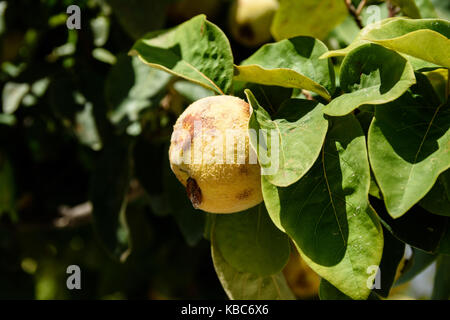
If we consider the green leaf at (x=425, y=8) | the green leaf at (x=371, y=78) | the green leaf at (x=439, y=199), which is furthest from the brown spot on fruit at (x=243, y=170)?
the green leaf at (x=425, y=8)

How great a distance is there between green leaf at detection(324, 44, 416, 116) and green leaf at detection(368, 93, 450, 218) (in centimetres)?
3

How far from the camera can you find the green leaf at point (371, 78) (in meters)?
0.71

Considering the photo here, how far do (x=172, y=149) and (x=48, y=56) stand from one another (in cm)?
97

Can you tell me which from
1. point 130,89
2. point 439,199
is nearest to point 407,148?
point 439,199

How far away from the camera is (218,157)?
0.76 meters

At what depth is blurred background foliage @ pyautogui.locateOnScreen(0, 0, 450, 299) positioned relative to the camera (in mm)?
1365

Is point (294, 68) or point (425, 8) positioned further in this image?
point (425, 8)

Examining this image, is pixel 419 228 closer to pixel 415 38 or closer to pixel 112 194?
pixel 415 38

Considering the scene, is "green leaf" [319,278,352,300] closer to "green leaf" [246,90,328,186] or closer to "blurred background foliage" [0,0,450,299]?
"green leaf" [246,90,328,186]

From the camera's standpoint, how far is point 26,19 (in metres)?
1.60

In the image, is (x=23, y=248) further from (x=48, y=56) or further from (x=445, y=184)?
(x=445, y=184)

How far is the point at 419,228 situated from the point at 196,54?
0.42 metres

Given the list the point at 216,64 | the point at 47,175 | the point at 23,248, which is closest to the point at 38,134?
the point at 47,175

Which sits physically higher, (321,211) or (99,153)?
(321,211)
